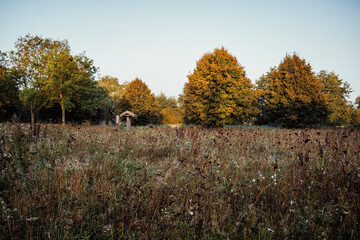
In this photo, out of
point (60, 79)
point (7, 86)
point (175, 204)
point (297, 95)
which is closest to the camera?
point (175, 204)

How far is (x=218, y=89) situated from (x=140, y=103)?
2641 centimetres

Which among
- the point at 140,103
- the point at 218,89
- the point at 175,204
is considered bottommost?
the point at 175,204

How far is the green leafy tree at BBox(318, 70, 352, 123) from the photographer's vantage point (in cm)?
4019

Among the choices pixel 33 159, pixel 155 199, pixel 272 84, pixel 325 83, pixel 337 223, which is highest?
pixel 325 83

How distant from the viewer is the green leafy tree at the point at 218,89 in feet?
68.4

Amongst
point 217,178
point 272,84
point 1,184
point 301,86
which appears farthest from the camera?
point 272,84

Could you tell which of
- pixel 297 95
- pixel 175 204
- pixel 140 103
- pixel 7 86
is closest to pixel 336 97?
pixel 297 95

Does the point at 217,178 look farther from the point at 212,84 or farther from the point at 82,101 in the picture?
the point at 82,101

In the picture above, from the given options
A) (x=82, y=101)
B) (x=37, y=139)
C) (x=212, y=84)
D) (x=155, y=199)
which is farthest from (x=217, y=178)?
(x=82, y=101)

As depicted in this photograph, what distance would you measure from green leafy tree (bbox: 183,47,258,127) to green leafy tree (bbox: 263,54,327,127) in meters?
7.30

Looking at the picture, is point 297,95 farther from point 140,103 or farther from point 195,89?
point 140,103

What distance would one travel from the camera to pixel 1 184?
3027 millimetres

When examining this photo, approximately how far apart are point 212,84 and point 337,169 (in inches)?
708

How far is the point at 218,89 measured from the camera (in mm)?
21000
